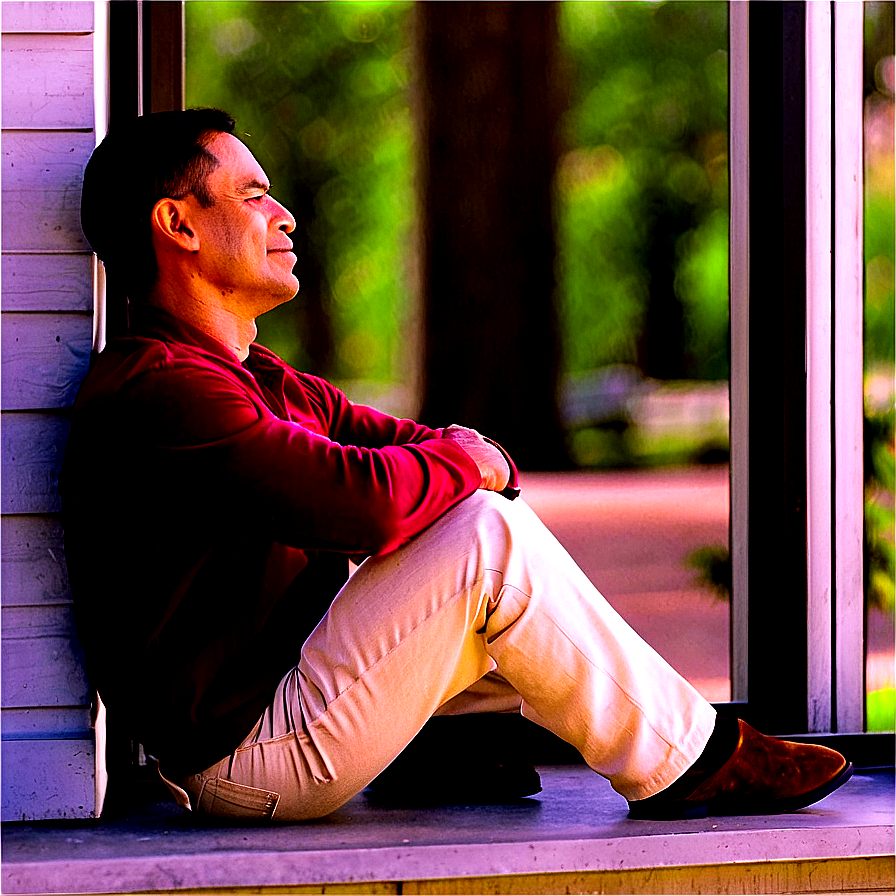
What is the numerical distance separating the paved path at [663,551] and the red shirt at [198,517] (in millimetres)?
1080

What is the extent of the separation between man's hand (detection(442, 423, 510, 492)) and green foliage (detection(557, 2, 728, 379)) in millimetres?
1190

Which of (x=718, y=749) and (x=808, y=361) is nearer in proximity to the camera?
(x=718, y=749)

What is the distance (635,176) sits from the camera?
317 centimetres

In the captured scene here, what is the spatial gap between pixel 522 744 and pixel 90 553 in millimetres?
791

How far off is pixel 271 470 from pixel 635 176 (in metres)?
1.92

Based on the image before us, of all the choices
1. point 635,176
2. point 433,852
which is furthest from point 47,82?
point 635,176

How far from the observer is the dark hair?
1744mm

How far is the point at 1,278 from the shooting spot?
1771 mm

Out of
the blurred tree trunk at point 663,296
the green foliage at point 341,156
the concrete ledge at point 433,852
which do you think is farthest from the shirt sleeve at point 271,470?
the blurred tree trunk at point 663,296

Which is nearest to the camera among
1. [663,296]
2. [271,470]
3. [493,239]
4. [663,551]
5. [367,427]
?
[271,470]

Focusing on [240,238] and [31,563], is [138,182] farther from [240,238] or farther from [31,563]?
[31,563]

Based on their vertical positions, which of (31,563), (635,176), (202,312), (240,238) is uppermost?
(635,176)

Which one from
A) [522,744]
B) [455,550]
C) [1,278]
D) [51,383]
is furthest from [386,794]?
[1,278]

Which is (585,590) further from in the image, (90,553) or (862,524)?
(862,524)
